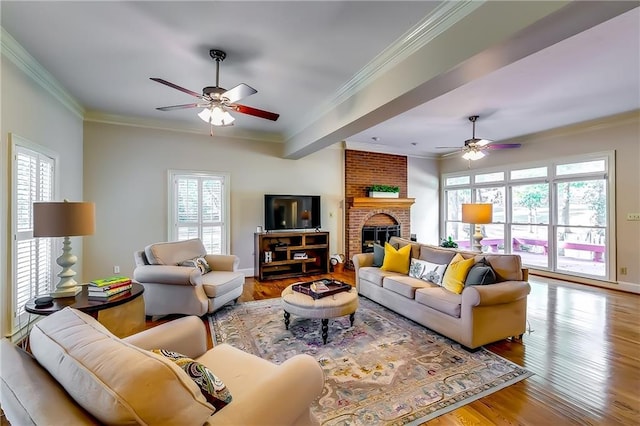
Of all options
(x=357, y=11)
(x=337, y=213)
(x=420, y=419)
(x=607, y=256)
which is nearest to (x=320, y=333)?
(x=420, y=419)

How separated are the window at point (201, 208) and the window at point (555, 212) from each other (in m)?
5.99

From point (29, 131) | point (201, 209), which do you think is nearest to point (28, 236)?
point (29, 131)

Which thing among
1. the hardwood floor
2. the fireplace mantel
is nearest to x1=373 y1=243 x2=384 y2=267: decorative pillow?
the hardwood floor

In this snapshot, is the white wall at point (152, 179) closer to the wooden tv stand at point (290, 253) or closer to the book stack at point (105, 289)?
the wooden tv stand at point (290, 253)

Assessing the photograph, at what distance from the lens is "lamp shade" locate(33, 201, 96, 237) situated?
7.40 feet

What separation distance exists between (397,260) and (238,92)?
9.48ft

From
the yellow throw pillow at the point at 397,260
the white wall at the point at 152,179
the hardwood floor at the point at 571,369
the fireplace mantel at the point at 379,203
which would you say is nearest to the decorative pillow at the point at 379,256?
the yellow throw pillow at the point at 397,260

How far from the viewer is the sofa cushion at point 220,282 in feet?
11.5

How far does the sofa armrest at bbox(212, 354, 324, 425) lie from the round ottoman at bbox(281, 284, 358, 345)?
1508 mm

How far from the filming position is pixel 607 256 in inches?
196

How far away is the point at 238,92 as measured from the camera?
2756 millimetres

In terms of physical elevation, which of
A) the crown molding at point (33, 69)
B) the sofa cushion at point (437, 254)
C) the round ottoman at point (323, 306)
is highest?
the crown molding at point (33, 69)

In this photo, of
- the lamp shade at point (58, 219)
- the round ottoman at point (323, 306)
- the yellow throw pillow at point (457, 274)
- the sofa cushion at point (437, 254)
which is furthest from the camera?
the sofa cushion at point (437, 254)

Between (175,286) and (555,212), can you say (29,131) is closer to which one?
(175,286)
